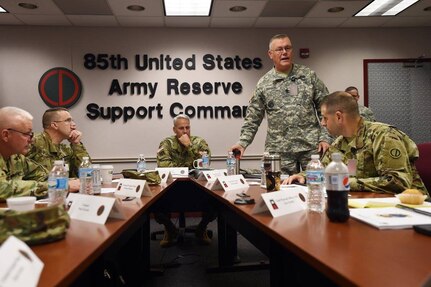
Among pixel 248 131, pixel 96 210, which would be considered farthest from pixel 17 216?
pixel 248 131

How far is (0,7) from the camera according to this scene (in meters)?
4.25

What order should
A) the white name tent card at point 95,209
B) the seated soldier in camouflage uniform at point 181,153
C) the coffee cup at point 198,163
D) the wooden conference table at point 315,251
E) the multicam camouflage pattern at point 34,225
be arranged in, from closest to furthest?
the wooden conference table at point 315,251 < the multicam camouflage pattern at point 34,225 < the white name tent card at point 95,209 < the coffee cup at point 198,163 < the seated soldier in camouflage uniform at point 181,153

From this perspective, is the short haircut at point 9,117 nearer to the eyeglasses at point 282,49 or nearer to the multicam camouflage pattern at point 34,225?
the multicam camouflage pattern at point 34,225

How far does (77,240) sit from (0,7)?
14.3ft

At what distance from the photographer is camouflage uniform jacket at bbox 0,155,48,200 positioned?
1.67 metres

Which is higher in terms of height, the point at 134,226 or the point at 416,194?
the point at 416,194

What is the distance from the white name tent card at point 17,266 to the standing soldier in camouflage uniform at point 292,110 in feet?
7.44

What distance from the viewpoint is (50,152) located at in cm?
299

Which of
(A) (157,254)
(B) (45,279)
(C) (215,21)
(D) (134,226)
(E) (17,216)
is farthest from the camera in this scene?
(C) (215,21)

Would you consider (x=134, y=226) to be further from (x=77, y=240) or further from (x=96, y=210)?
(x=77, y=240)

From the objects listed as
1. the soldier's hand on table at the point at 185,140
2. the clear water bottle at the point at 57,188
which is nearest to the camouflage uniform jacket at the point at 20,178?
the clear water bottle at the point at 57,188

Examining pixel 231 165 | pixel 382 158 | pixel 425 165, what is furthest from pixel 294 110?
pixel 382 158

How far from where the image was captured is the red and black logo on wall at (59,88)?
4906mm

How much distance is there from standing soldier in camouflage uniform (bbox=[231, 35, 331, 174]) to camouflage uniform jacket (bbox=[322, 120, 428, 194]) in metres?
0.80
